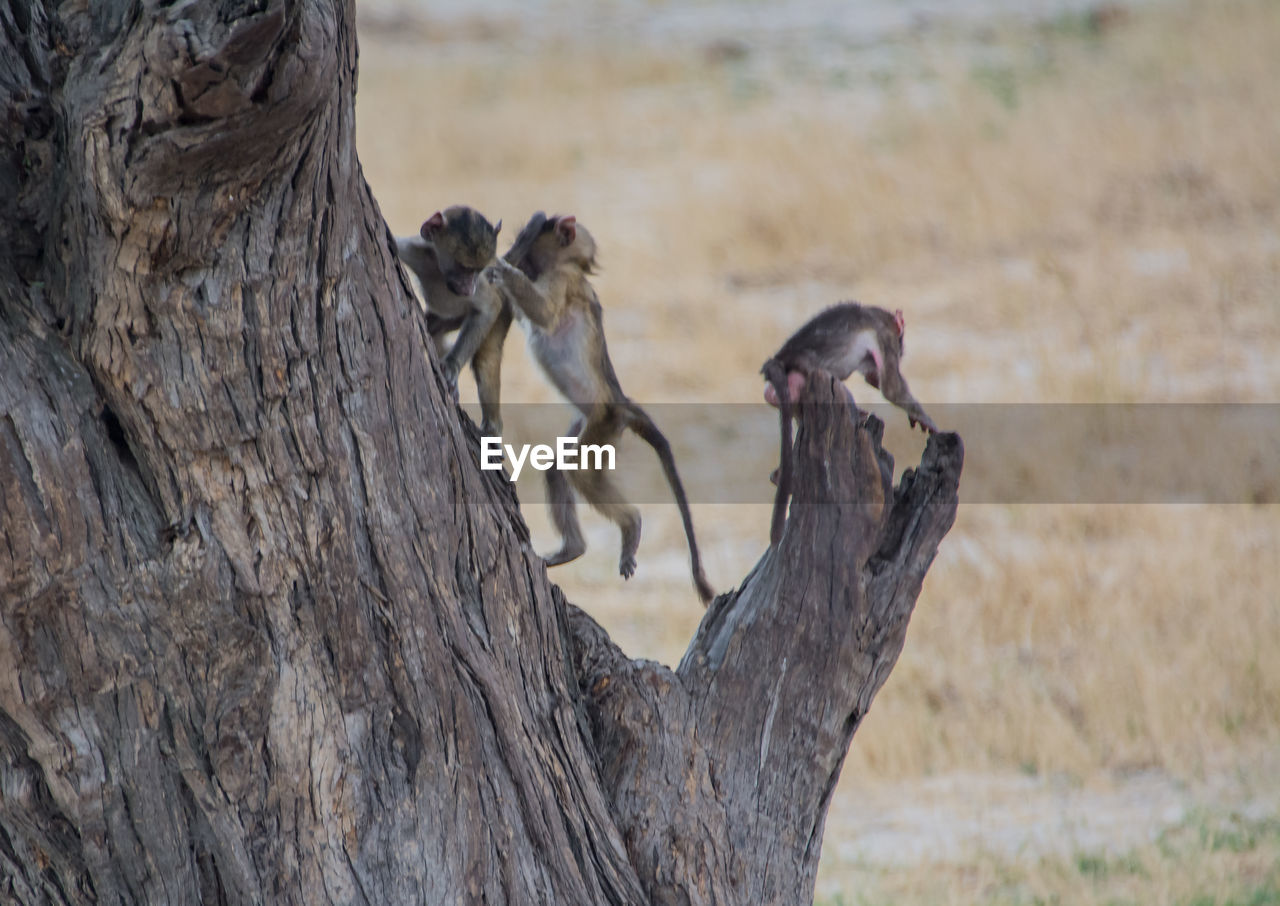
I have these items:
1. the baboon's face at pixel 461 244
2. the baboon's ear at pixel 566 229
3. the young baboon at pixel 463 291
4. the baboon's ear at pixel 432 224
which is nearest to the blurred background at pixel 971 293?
the young baboon at pixel 463 291

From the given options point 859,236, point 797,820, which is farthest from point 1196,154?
point 797,820

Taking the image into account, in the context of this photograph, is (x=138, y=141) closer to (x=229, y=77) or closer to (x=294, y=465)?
(x=229, y=77)

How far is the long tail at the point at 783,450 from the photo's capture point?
3.98 meters

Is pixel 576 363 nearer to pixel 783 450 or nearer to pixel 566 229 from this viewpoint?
pixel 566 229

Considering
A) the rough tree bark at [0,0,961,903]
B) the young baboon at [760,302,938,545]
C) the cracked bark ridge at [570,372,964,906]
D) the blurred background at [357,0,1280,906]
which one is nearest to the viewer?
the rough tree bark at [0,0,961,903]

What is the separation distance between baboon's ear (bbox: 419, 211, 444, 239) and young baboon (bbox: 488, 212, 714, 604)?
19.9 inches

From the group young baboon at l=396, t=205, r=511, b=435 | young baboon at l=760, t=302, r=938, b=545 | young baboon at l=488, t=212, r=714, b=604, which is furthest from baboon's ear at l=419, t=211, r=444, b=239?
young baboon at l=760, t=302, r=938, b=545

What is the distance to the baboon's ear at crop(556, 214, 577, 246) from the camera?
5188mm

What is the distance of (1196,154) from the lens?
16359 mm

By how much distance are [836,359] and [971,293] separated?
999cm

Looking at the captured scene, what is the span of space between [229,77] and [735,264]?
44.7 feet

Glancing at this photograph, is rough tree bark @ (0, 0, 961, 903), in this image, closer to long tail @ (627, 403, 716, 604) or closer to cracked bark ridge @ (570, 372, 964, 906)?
cracked bark ridge @ (570, 372, 964, 906)

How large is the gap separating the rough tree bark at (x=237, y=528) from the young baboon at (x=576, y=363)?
200 cm

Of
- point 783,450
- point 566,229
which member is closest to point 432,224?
point 566,229
